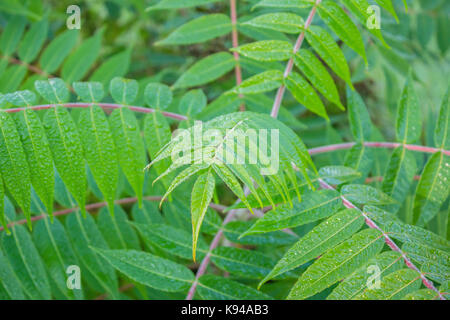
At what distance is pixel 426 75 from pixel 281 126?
12.1 ft

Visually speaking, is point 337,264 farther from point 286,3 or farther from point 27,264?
point 27,264

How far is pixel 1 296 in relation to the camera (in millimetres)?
1170

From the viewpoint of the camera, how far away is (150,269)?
1.12 metres

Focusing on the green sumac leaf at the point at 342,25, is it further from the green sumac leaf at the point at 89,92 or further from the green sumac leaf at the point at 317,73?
the green sumac leaf at the point at 89,92

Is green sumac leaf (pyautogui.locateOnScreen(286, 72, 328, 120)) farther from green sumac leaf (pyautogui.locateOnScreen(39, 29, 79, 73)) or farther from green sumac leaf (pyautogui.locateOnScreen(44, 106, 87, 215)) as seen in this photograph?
green sumac leaf (pyautogui.locateOnScreen(39, 29, 79, 73))

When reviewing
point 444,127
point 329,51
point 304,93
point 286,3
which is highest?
Answer: point 286,3

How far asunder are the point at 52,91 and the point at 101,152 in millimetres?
210

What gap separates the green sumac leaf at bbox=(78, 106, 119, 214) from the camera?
3.54 ft

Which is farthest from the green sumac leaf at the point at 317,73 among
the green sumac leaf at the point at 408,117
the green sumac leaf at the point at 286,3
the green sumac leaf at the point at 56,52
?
the green sumac leaf at the point at 56,52

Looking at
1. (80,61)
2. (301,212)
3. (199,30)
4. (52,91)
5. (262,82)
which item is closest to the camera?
(301,212)

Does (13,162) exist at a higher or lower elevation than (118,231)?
higher

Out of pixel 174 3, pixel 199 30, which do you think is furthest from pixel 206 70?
pixel 174 3
